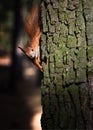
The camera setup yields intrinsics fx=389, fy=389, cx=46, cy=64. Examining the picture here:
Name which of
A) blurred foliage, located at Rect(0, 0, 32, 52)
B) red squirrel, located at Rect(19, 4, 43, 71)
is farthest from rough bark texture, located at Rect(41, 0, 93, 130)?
blurred foliage, located at Rect(0, 0, 32, 52)

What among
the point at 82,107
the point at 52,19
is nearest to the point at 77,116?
the point at 82,107

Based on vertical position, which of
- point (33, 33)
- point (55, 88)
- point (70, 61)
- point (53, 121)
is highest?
point (33, 33)

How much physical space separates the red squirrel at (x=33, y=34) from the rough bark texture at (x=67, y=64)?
0.47ft

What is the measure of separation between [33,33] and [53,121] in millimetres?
619

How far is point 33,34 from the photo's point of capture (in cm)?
266

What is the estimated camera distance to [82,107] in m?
2.37

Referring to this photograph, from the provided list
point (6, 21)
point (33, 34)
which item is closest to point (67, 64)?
point (33, 34)

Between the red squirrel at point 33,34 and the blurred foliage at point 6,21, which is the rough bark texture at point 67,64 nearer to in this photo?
the red squirrel at point 33,34

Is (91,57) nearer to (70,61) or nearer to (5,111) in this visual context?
(70,61)

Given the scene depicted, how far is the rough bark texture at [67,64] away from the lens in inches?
92.0

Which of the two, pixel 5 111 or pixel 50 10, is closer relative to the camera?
pixel 50 10

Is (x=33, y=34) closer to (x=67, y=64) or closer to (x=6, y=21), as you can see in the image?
(x=67, y=64)

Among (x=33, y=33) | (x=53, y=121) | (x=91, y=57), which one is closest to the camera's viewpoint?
(x=91, y=57)

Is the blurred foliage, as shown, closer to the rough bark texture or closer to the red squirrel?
the red squirrel
